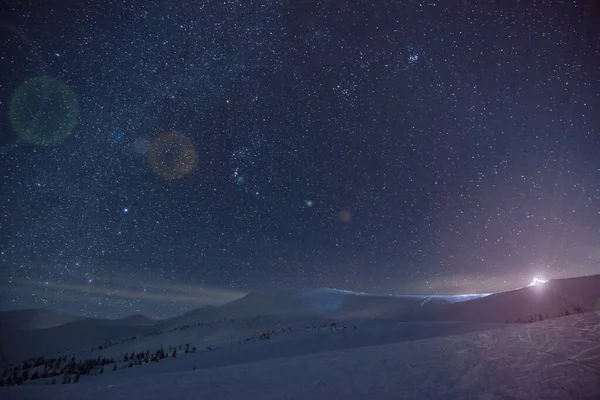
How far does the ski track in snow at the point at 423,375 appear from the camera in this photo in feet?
15.3

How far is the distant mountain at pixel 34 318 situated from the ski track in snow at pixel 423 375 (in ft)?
400

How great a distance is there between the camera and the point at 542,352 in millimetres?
5820

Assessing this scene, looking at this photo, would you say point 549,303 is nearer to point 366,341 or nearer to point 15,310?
point 366,341

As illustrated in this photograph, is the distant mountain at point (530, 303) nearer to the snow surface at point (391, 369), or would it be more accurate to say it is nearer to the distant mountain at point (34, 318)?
the snow surface at point (391, 369)

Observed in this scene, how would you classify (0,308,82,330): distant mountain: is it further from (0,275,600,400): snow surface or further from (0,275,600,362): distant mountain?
(0,275,600,400): snow surface

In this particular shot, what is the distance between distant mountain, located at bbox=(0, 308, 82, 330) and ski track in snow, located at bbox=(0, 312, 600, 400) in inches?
4802

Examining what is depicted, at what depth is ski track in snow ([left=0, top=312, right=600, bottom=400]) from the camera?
4652mm

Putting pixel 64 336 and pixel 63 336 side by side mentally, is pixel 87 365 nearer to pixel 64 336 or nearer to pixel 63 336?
pixel 64 336

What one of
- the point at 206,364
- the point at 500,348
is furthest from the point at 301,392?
the point at 206,364

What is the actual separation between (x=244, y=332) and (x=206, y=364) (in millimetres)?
9891

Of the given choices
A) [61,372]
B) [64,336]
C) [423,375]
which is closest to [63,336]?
[64,336]

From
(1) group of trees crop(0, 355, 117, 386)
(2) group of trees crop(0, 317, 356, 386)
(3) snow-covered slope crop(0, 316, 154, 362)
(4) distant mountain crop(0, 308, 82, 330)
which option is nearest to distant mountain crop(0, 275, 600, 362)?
(3) snow-covered slope crop(0, 316, 154, 362)

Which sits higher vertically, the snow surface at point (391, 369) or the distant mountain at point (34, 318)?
the snow surface at point (391, 369)

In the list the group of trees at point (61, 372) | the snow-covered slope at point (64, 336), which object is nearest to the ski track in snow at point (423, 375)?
the group of trees at point (61, 372)
